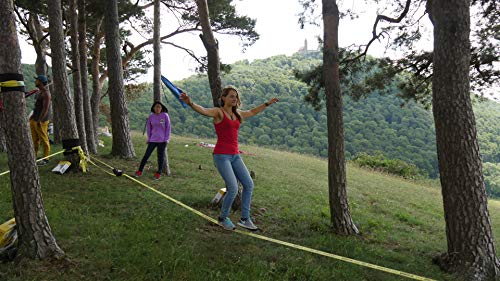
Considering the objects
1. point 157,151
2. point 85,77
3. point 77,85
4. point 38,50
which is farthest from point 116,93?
point 38,50

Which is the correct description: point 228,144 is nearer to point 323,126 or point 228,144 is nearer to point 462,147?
point 462,147

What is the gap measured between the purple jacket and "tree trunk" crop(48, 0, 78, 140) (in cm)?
161

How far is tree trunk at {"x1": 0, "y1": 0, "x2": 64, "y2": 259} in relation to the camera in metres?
3.44

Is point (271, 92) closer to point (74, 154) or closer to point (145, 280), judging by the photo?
point (74, 154)

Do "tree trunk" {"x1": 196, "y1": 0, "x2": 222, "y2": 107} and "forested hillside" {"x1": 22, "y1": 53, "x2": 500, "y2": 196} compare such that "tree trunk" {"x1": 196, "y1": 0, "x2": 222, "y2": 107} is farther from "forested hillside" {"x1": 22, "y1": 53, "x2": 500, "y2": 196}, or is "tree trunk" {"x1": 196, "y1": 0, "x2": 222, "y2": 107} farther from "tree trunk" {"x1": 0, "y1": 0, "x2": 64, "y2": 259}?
"forested hillside" {"x1": 22, "y1": 53, "x2": 500, "y2": 196}

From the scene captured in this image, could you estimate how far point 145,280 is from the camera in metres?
3.52

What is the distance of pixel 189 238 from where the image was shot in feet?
15.6

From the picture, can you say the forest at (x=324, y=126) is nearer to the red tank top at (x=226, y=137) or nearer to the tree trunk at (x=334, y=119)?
the tree trunk at (x=334, y=119)

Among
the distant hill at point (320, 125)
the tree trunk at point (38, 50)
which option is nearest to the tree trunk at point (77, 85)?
the tree trunk at point (38, 50)

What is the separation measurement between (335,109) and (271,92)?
6273 centimetres

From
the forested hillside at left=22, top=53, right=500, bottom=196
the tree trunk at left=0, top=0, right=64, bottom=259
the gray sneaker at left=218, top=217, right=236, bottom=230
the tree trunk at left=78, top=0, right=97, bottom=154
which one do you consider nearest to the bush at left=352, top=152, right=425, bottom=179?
the forested hillside at left=22, top=53, right=500, bottom=196

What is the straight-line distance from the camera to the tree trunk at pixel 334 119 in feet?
19.7

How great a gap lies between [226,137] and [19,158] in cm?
234

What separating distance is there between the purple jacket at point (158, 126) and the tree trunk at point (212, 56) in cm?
208
